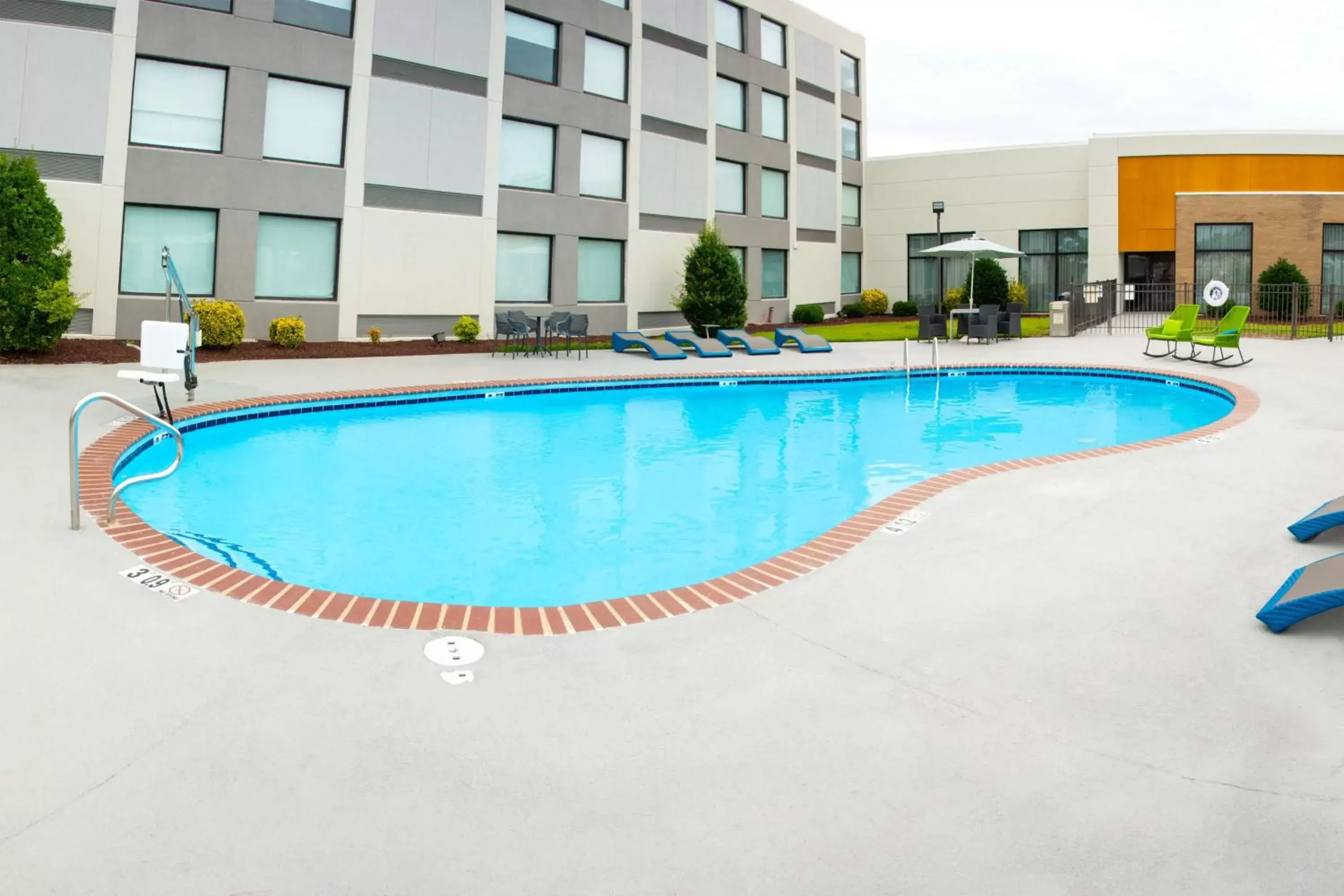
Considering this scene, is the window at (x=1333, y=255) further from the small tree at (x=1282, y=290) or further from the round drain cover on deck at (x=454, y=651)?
the round drain cover on deck at (x=454, y=651)

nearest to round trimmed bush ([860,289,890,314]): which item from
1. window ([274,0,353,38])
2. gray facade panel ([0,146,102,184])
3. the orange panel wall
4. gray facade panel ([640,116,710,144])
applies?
the orange panel wall

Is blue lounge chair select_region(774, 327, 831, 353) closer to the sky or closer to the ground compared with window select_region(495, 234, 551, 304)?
closer to the ground

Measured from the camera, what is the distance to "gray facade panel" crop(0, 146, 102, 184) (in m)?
15.8

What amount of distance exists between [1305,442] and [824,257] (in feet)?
79.5

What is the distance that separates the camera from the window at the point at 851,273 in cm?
3397

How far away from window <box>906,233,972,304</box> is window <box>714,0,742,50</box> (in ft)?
32.8

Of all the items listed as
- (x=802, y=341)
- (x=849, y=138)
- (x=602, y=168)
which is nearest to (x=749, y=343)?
(x=802, y=341)

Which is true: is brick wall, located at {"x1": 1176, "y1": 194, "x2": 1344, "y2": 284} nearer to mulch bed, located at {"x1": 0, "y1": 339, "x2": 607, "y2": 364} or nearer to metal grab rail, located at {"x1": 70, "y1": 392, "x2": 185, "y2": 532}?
mulch bed, located at {"x1": 0, "y1": 339, "x2": 607, "y2": 364}

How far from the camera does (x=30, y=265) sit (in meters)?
13.6

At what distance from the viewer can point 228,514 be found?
24.4 feet

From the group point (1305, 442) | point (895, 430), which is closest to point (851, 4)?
point (895, 430)

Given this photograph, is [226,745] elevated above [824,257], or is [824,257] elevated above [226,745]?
[824,257]

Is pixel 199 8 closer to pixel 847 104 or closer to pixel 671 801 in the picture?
pixel 671 801

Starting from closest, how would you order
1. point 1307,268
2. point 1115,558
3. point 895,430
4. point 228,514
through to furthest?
point 1115,558, point 228,514, point 895,430, point 1307,268
